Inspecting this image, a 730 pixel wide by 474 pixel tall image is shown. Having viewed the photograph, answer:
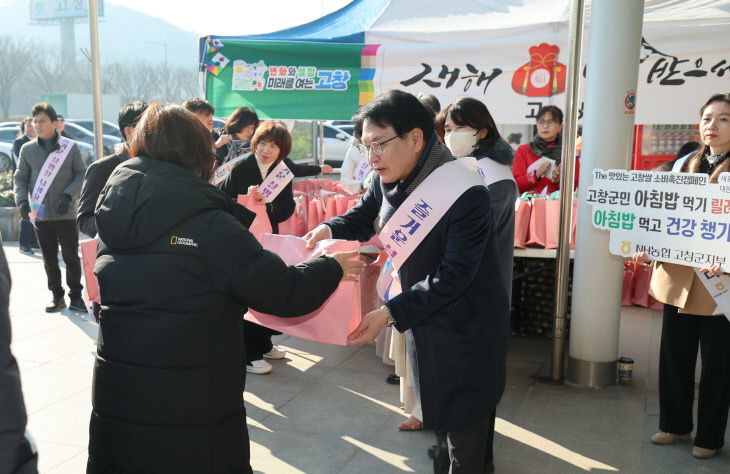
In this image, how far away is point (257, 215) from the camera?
4758 mm

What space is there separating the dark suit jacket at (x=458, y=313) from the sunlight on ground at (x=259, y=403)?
2.01m

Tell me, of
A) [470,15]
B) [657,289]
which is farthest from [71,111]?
[657,289]

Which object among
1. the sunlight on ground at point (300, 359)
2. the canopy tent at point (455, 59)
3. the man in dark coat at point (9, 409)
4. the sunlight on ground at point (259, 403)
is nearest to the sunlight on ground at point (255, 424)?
the sunlight on ground at point (259, 403)

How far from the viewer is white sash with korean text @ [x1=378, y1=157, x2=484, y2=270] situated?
237 cm

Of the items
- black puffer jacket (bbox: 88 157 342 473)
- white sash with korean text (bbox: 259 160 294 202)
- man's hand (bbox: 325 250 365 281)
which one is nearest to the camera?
black puffer jacket (bbox: 88 157 342 473)

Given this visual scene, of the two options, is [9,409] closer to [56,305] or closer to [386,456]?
[386,456]

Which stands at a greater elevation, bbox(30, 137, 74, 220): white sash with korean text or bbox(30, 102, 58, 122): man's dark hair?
bbox(30, 102, 58, 122): man's dark hair

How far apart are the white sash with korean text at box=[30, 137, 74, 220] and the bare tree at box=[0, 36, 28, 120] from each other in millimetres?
44274

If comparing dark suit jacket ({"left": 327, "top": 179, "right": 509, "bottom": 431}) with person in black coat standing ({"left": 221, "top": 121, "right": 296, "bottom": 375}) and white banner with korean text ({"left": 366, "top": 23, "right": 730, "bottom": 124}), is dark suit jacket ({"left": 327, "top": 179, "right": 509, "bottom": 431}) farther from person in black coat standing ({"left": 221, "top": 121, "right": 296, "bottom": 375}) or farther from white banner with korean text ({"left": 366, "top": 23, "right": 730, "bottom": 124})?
white banner with korean text ({"left": 366, "top": 23, "right": 730, "bottom": 124})

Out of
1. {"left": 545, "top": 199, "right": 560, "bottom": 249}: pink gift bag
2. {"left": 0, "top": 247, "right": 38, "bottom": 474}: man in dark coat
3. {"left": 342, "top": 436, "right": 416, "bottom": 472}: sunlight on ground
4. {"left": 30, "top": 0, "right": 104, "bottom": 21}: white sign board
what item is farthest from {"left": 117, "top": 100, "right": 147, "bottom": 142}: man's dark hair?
{"left": 30, "top": 0, "right": 104, "bottom": 21}: white sign board

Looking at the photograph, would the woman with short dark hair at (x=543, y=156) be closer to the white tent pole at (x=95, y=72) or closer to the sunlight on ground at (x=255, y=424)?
the sunlight on ground at (x=255, y=424)

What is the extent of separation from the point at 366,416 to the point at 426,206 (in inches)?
86.5

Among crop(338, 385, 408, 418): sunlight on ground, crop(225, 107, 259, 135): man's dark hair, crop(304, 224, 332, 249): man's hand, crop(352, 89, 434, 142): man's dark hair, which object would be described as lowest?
crop(338, 385, 408, 418): sunlight on ground

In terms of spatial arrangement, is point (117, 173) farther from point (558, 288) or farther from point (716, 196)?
point (558, 288)
